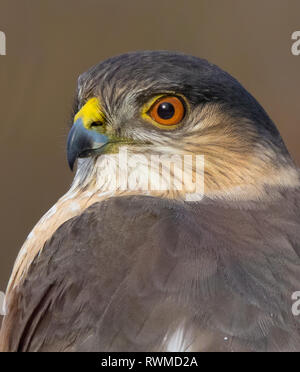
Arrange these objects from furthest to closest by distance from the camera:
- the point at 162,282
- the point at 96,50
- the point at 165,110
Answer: the point at 96,50 < the point at 165,110 < the point at 162,282

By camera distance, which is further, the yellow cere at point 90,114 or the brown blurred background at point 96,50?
the brown blurred background at point 96,50

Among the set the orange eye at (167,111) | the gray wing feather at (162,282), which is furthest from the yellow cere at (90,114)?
the gray wing feather at (162,282)

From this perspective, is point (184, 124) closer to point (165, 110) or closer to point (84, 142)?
point (165, 110)

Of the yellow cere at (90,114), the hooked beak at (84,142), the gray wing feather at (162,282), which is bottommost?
the gray wing feather at (162,282)

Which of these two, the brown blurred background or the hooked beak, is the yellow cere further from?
the brown blurred background

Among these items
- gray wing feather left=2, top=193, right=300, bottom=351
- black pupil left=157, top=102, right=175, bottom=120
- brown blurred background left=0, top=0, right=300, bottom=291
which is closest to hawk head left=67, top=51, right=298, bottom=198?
black pupil left=157, top=102, right=175, bottom=120

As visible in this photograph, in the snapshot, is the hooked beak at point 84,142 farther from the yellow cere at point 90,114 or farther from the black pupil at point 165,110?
the black pupil at point 165,110

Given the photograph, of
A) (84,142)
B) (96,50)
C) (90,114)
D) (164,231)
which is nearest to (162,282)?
(164,231)
